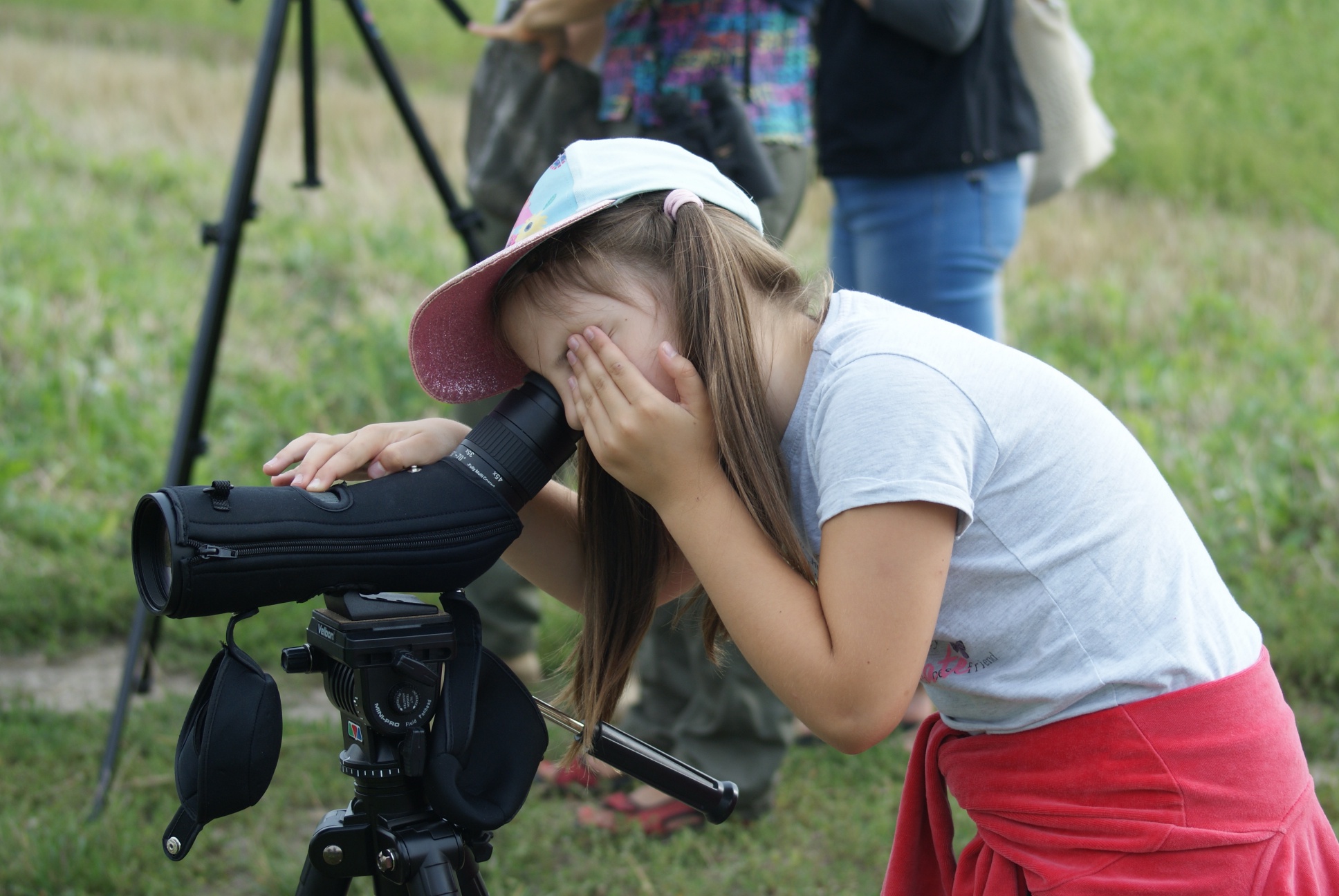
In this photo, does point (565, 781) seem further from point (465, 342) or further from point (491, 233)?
point (465, 342)

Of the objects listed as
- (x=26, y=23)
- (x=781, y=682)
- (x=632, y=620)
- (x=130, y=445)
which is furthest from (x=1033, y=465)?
(x=26, y=23)

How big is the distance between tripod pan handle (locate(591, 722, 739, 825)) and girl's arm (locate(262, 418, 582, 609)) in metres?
0.32

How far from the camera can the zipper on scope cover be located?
998mm

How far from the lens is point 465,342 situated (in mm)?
1440

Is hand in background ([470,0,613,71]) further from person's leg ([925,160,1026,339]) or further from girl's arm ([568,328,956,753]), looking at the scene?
girl's arm ([568,328,956,753])

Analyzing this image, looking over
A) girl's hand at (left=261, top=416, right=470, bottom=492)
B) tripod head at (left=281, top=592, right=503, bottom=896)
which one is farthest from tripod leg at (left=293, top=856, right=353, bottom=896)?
girl's hand at (left=261, top=416, right=470, bottom=492)

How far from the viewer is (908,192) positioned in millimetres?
2357

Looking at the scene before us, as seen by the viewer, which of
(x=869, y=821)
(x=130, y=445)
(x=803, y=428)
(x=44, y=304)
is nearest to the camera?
(x=803, y=428)

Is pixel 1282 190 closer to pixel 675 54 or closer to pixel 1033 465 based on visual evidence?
pixel 675 54

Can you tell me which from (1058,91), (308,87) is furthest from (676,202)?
(1058,91)

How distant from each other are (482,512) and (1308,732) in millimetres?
2140

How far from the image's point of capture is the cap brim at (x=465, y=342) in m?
1.30

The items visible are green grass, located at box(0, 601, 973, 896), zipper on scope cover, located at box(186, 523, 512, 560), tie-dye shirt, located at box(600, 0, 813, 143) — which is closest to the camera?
Answer: zipper on scope cover, located at box(186, 523, 512, 560)

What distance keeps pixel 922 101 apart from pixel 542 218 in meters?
1.32
